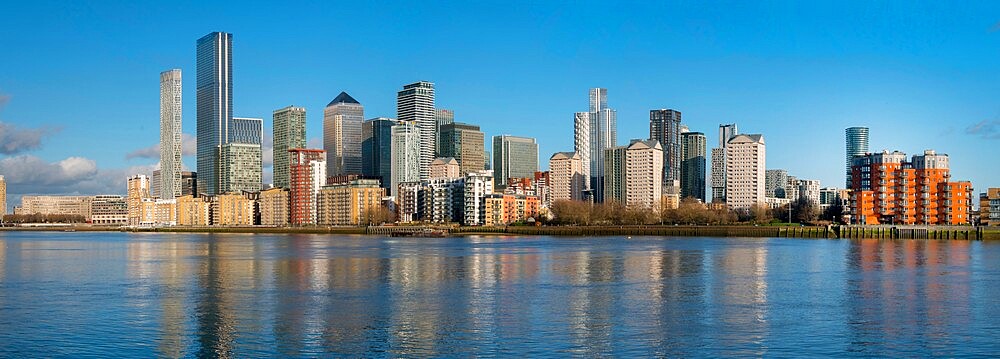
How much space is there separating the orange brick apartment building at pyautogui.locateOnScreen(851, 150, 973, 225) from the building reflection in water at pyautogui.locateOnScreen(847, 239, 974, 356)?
79.6 meters

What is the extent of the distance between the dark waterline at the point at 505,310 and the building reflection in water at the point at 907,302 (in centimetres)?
11

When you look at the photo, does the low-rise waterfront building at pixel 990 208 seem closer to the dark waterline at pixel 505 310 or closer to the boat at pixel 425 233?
the boat at pixel 425 233

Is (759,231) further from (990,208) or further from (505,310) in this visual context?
(505,310)

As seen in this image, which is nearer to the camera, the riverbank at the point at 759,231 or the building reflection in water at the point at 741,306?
the building reflection in water at the point at 741,306

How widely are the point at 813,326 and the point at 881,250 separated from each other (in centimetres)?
6096

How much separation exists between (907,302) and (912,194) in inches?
4688

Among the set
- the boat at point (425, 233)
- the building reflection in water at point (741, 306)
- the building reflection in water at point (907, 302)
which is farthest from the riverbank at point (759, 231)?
the building reflection in water at point (741, 306)

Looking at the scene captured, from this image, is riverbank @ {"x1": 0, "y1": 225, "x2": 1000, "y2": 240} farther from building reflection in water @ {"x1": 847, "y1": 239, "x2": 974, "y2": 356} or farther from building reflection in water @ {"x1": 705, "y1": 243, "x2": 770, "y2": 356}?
building reflection in water @ {"x1": 705, "y1": 243, "x2": 770, "y2": 356}

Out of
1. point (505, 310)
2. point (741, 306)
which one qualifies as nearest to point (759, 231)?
point (741, 306)

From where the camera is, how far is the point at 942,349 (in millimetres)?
31531

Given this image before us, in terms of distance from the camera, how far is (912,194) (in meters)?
153

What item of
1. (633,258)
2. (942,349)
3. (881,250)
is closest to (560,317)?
(942,349)

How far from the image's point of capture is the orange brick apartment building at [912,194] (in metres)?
149

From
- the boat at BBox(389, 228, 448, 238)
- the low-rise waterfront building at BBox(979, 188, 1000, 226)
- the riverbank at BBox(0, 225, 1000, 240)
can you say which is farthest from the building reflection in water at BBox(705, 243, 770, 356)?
the low-rise waterfront building at BBox(979, 188, 1000, 226)
